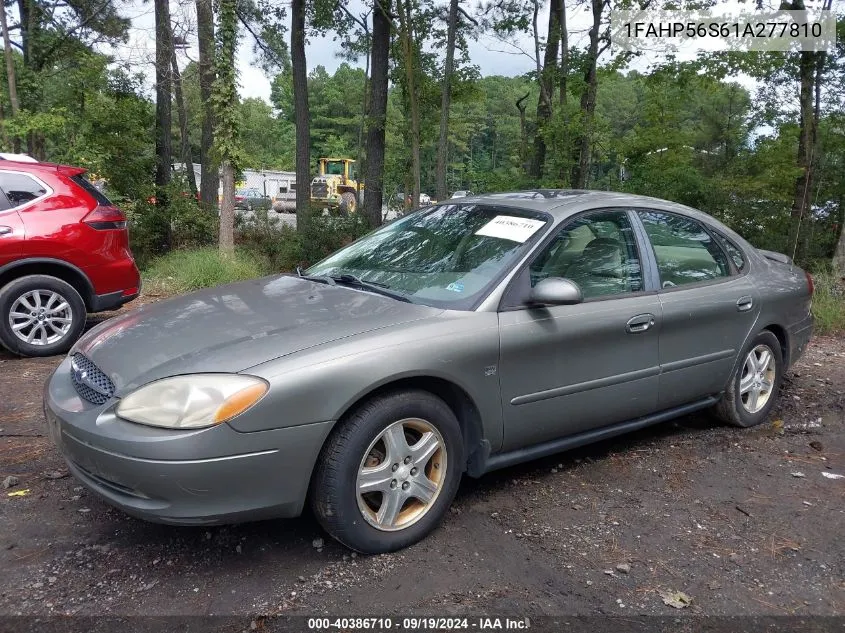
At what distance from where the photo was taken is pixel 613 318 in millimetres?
3539

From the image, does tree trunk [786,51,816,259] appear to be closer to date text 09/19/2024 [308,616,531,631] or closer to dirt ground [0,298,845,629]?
dirt ground [0,298,845,629]

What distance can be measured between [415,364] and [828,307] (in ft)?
22.4

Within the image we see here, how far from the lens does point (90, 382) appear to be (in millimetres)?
2816

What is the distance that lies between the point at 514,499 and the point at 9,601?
7.24 ft

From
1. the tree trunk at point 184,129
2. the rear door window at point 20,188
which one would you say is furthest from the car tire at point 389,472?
the tree trunk at point 184,129

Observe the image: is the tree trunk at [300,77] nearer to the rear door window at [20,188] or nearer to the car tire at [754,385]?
the rear door window at [20,188]

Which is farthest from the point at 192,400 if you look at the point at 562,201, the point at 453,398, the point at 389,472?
the point at 562,201

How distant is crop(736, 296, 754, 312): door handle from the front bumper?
2.91 m

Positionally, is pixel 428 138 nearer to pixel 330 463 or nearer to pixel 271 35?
pixel 271 35

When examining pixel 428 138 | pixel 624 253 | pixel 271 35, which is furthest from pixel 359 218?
pixel 624 253

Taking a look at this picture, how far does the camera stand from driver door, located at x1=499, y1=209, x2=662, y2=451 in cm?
319

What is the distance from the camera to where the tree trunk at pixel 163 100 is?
13.2 metres

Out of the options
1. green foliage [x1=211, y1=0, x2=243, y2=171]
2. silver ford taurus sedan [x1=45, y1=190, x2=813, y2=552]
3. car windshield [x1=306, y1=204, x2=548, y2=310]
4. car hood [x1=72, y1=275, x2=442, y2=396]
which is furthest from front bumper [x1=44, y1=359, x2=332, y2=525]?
green foliage [x1=211, y1=0, x2=243, y2=171]

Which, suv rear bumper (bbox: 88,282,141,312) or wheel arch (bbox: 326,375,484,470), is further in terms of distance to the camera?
suv rear bumper (bbox: 88,282,141,312)
